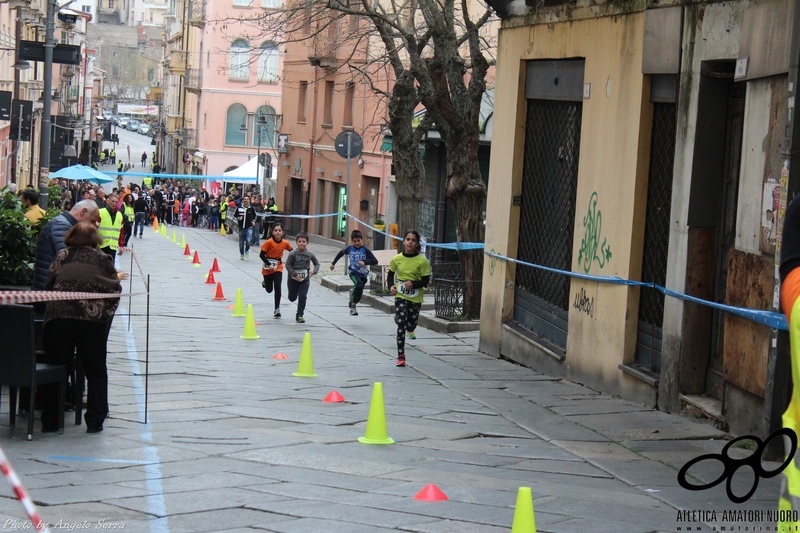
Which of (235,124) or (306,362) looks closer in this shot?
(306,362)

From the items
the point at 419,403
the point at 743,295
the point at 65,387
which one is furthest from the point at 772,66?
the point at 65,387

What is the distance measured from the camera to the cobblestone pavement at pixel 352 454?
6309 mm

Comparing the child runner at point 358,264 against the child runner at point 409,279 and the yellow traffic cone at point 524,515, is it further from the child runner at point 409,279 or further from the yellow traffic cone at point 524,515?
the yellow traffic cone at point 524,515

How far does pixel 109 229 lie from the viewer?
19672 millimetres

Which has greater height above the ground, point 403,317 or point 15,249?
point 15,249

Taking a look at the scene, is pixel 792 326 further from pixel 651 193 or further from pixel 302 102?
pixel 302 102

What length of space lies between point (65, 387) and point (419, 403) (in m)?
3.50

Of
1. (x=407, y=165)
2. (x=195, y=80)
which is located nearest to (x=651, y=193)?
(x=407, y=165)

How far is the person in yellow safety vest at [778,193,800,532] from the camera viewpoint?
106 inches

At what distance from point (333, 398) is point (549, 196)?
14.7 ft

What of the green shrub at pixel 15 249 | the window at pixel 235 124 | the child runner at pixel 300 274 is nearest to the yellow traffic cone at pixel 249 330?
the child runner at pixel 300 274

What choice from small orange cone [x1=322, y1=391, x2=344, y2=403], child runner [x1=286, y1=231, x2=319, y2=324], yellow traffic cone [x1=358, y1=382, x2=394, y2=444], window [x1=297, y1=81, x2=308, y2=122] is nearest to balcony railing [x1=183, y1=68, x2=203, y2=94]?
window [x1=297, y1=81, x2=308, y2=122]

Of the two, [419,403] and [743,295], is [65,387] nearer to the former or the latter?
[419,403]

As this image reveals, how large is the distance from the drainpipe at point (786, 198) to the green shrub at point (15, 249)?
695 centimetres
